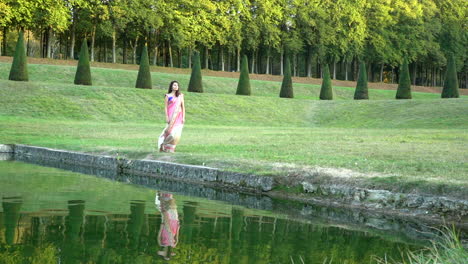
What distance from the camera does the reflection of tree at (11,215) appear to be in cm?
617

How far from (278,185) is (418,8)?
62227mm

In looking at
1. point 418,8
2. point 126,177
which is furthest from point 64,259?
point 418,8

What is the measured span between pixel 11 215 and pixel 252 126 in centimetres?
2804

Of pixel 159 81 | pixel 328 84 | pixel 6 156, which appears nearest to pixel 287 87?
pixel 328 84

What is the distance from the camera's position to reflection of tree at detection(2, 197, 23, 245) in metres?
6.17

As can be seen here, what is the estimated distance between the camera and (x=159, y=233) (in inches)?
266

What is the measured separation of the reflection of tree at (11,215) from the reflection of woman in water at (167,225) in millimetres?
1499

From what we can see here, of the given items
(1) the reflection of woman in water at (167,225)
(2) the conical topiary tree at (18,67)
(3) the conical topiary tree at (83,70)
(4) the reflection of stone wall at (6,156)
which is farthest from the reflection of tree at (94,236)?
(3) the conical topiary tree at (83,70)

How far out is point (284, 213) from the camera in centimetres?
879

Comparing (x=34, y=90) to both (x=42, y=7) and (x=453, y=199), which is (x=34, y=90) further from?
(x=453, y=199)

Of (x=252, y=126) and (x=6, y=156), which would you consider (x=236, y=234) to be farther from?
(x=252, y=126)

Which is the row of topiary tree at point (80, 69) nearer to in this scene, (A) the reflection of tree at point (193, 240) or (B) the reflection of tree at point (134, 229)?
(B) the reflection of tree at point (134, 229)

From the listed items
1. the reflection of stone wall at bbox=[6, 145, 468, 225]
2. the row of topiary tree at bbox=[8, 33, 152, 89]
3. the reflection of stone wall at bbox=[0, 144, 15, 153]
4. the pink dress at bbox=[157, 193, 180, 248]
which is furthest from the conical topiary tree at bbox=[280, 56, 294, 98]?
the pink dress at bbox=[157, 193, 180, 248]

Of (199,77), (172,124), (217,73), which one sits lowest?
(172,124)
